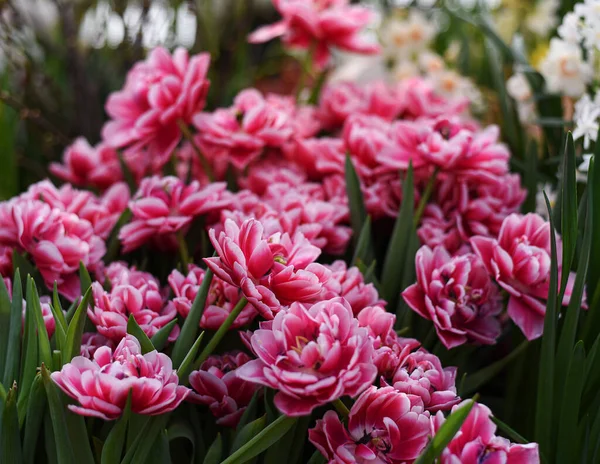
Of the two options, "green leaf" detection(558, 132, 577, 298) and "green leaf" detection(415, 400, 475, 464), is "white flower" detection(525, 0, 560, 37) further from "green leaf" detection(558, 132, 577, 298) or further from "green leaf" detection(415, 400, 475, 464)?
"green leaf" detection(415, 400, 475, 464)

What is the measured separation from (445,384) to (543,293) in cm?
13

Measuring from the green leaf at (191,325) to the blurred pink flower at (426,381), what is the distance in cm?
15

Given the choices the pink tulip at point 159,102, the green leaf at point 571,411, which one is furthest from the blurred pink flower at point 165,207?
the green leaf at point 571,411

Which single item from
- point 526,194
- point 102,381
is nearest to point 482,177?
point 526,194

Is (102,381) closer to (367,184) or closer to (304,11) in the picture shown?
(367,184)

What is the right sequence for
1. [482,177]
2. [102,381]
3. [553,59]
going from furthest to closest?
1. [553,59]
2. [482,177]
3. [102,381]

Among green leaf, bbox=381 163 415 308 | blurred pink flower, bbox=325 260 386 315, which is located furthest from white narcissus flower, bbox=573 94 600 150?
blurred pink flower, bbox=325 260 386 315

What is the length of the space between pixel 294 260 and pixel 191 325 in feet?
0.30

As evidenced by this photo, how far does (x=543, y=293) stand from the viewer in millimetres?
558

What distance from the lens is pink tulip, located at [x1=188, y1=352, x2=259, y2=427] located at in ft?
Answer: 1.63

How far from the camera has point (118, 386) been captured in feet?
1.39

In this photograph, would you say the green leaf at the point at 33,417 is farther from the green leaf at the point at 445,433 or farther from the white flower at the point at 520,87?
the white flower at the point at 520,87

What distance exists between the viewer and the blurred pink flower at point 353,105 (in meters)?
0.93

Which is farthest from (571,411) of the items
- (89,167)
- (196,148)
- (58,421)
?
(89,167)
